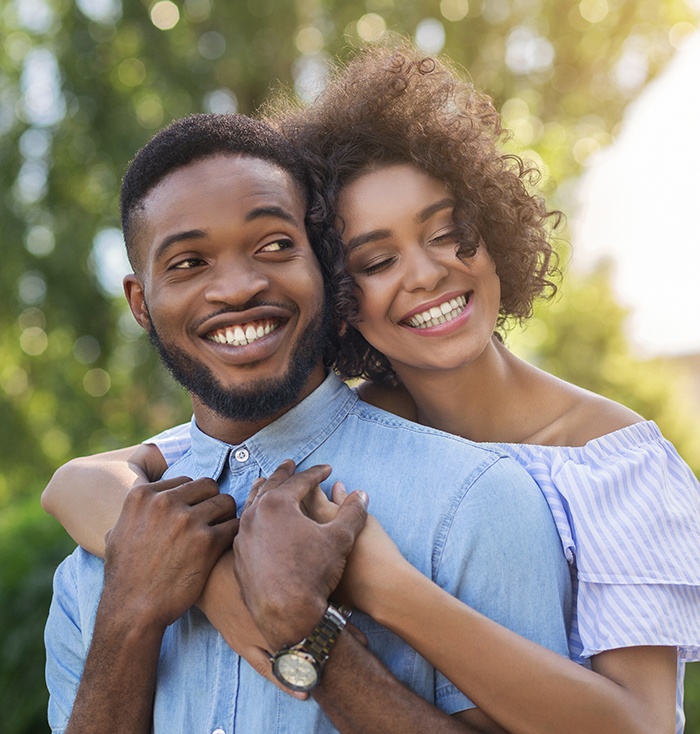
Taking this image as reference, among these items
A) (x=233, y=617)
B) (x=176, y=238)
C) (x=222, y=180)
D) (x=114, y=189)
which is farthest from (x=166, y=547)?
(x=114, y=189)

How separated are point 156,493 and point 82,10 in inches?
→ 355

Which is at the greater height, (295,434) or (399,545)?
(295,434)

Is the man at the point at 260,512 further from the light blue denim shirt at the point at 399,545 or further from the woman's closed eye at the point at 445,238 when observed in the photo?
the woman's closed eye at the point at 445,238

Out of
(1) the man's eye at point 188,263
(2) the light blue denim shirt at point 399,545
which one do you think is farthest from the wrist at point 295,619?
(1) the man's eye at point 188,263

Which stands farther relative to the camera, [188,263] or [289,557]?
[188,263]

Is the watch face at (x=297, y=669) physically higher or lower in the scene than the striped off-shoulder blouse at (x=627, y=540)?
higher

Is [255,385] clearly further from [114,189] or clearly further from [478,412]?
[114,189]

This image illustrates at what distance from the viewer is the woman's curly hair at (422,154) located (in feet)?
8.95

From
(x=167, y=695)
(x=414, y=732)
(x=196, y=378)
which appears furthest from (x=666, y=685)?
(x=196, y=378)

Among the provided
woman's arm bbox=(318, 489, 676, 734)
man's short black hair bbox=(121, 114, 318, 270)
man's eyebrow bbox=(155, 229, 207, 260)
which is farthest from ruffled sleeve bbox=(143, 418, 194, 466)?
woman's arm bbox=(318, 489, 676, 734)

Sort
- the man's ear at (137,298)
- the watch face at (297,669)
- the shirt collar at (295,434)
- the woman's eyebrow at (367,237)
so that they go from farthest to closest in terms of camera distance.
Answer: the woman's eyebrow at (367,237) < the man's ear at (137,298) < the shirt collar at (295,434) < the watch face at (297,669)

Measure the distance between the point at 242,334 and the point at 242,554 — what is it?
52cm

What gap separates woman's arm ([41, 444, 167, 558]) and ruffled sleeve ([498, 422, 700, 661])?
1.06 metres

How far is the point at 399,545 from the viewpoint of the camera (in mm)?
2068
